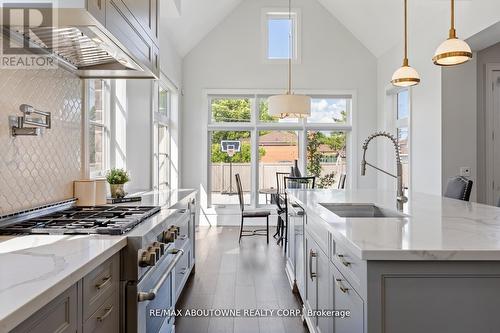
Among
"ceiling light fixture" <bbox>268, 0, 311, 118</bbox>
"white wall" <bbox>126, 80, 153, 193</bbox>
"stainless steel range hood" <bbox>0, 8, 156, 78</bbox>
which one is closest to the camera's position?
"stainless steel range hood" <bbox>0, 8, 156, 78</bbox>

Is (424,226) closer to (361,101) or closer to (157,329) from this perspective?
(157,329)

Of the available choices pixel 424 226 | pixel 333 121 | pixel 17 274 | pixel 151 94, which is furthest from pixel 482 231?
pixel 333 121

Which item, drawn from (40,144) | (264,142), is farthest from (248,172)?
(40,144)

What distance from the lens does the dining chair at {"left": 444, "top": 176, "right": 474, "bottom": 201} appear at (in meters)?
3.14

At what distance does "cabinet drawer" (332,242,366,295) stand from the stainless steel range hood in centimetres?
139

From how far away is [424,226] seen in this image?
1719 mm

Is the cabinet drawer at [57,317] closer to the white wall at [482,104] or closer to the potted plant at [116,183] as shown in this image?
the potted plant at [116,183]

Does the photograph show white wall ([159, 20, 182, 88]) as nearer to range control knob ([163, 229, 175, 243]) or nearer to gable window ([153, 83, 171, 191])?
gable window ([153, 83, 171, 191])

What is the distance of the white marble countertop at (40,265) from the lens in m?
0.85

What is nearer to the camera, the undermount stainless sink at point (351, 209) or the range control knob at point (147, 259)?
the range control knob at point (147, 259)

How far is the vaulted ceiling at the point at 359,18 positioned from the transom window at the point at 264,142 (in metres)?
1.14

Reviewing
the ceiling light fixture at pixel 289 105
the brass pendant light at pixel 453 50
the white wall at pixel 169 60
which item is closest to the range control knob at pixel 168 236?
the brass pendant light at pixel 453 50

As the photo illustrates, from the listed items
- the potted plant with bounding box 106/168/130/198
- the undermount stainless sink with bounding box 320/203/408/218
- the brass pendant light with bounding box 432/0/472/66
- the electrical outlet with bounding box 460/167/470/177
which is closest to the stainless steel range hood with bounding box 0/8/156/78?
the potted plant with bounding box 106/168/130/198

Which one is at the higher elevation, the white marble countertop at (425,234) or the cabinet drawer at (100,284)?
the white marble countertop at (425,234)
